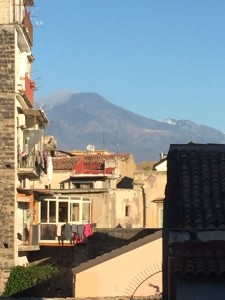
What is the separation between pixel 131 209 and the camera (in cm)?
5838

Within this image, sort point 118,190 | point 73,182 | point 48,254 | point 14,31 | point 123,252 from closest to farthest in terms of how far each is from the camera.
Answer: point 123,252, point 14,31, point 48,254, point 118,190, point 73,182

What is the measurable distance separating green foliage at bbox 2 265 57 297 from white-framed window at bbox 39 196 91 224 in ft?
21.6

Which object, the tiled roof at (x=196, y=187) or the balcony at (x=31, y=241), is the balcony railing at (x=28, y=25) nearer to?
the balcony at (x=31, y=241)

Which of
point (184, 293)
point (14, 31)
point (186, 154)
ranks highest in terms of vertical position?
point (14, 31)

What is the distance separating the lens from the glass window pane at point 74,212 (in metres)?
46.7

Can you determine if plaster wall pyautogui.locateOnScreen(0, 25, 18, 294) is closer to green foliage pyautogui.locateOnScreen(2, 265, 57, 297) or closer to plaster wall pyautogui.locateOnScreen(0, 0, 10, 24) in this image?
plaster wall pyautogui.locateOnScreen(0, 0, 10, 24)

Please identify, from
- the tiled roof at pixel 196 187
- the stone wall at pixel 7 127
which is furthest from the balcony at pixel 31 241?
the tiled roof at pixel 196 187

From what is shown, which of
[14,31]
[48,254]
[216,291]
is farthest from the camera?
[48,254]

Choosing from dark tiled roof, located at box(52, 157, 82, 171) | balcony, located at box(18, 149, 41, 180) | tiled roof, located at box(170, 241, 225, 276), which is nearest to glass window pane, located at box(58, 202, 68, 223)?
balcony, located at box(18, 149, 41, 180)

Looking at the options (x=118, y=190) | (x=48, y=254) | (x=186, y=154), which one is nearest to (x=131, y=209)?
(x=118, y=190)

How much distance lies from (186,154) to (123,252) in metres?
15.0

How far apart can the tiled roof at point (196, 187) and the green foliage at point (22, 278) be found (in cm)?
2013

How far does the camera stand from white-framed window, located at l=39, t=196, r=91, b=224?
45406 millimetres

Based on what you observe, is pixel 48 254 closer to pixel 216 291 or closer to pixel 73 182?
pixel 73 182
